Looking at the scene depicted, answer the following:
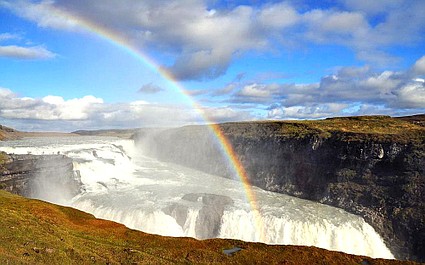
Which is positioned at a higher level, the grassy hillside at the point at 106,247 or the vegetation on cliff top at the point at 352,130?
the vegetation on cliff top at the point at 352,130

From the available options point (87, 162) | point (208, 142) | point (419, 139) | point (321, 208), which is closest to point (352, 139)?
point (419, 139)

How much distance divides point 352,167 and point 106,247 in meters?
62.7

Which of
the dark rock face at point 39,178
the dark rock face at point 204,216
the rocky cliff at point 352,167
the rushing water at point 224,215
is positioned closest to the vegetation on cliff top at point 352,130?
the rocky cliff at point 352,167

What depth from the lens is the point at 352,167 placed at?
78.3 m

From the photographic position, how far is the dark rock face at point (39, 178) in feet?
241

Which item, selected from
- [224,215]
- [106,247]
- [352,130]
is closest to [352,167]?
[352,130]

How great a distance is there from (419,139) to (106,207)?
66.7 meters

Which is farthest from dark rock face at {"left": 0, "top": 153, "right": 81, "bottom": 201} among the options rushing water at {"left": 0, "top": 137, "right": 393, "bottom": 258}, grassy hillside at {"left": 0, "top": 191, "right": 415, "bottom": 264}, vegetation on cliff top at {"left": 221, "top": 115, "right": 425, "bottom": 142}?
vegetation on cliff top at {"left": 221, "top": 115, "right": 425, "bottom": 142}

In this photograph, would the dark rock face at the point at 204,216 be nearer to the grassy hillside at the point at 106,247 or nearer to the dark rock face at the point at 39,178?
the grassy hillside at the point at 106,247

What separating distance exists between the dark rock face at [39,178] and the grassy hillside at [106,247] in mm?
32521

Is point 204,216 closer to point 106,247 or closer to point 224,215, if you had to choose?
point 224,215

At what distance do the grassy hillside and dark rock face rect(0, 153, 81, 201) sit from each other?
32.5 m

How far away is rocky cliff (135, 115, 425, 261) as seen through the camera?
6450 cm

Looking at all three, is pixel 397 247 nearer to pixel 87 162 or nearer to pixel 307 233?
pixel 307 233
